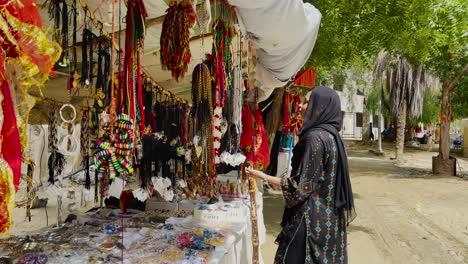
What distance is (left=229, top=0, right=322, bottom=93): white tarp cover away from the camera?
8.00ft

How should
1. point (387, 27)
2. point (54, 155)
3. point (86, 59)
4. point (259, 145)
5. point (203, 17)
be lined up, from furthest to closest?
point (259, 145), point (387, 27), point (54, 155), point (203, 17), point (86, 59)

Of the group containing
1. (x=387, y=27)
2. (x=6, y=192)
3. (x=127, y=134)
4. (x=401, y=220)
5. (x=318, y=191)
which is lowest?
(x=401, y=220)

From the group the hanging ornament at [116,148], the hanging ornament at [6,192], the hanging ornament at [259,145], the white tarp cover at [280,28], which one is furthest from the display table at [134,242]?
the hanging ornament at [259,145]

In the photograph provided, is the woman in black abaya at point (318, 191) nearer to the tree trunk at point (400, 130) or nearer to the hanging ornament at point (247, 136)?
the hanging ornament at point (247, 136)

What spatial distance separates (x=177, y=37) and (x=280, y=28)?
0.88 m

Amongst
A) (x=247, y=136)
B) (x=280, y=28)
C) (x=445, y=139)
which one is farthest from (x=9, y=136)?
(x=445, y=139)

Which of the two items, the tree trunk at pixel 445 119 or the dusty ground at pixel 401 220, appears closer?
the dusty ground at pixel 401 220

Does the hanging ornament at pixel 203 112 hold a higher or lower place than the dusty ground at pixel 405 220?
higher

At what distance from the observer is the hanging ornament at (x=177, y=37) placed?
2.32 metres

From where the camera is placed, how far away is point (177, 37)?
235 cm

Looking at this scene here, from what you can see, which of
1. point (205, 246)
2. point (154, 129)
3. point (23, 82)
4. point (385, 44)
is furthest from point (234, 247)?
point (385, 44)

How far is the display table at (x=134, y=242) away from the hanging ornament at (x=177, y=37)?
1.17m

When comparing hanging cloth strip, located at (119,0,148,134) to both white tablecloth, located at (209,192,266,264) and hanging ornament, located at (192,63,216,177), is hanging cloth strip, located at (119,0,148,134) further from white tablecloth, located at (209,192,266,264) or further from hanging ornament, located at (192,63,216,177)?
white tablecloth, located at (209,192,266,264)

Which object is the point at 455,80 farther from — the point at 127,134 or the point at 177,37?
the point at 127,134
